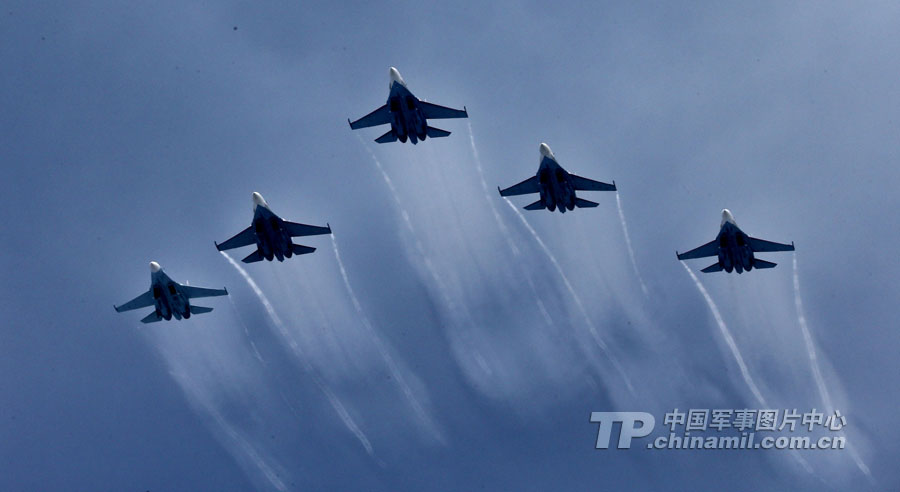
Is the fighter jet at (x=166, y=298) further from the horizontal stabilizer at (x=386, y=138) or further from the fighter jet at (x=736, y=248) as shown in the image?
the fighter jet at (x=736, y=248)

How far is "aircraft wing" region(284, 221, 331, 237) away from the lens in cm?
15050

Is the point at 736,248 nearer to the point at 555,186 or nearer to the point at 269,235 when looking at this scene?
the point at 555,186

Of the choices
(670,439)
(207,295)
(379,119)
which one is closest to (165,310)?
(207,295)

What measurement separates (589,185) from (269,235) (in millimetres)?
31026

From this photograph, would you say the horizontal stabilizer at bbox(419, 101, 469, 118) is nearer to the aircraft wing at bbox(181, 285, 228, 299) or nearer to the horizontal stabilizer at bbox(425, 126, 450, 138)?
the horizontal stabilizer at bbox(425, 126, 450, 138)

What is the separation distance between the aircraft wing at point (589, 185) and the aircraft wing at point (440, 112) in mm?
12324

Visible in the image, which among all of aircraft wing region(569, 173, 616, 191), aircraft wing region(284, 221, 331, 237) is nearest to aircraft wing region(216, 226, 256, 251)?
aircraft wing region(284, 221, 331, 237)

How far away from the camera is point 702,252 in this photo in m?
154

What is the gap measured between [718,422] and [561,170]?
99.3 ft

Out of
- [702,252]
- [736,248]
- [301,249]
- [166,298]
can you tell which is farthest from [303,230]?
[736,248]

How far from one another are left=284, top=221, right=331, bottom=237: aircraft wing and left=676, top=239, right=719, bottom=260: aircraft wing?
34604 mm

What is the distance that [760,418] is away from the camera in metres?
156

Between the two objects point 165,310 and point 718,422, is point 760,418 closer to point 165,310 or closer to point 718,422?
point 718,422

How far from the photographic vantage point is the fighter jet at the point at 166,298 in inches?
5851
